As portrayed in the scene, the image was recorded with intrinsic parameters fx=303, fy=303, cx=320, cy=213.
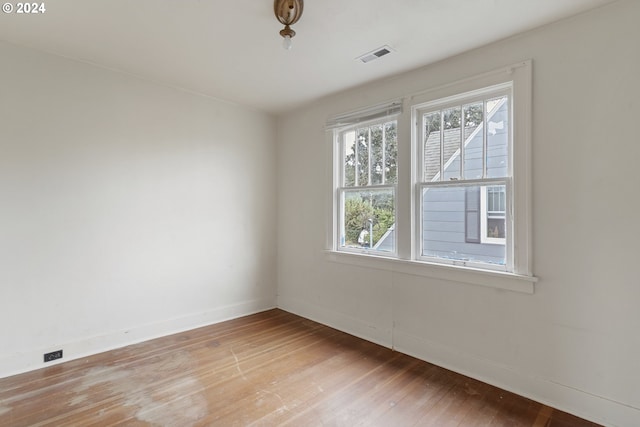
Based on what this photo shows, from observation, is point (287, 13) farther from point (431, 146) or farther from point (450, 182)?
point (450, 182)

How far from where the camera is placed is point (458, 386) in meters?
2.34

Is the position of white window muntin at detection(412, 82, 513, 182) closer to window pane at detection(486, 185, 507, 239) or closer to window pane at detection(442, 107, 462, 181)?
window pane at detection(442, 107, 462, 181)

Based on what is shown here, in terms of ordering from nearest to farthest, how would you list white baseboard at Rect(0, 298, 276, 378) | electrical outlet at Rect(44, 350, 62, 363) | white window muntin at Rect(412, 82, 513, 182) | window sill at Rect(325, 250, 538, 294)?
window sill at Rect(325, 250, 538, 294) → white window muntin at Rect(412, 82, 513, 182) → white baseboard at Rect(0, 298, 276, 378) → electrical outlet at Rect(44, 350, 62, 363)

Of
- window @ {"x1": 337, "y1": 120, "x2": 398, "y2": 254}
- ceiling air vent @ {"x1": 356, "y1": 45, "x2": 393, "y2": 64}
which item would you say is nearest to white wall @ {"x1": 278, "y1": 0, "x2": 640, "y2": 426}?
ceiling air vent @ {"x1": 356, "y1": 45, "x2": 393, "y2": 64}

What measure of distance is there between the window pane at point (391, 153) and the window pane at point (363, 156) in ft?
0.83

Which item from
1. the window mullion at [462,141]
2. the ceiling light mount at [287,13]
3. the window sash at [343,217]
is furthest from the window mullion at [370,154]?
the ceiling light mount at [287,13]

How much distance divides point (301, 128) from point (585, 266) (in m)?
3.20

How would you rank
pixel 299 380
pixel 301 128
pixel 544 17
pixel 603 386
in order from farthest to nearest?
pixel 301 128 < pixel 299 380 < pixel 544 17 < pixel 603 386

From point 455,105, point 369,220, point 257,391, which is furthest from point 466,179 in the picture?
point 257,391

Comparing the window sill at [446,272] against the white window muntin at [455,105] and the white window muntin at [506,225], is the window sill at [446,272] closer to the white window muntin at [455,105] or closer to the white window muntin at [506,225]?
the white window muntin at [506,225]

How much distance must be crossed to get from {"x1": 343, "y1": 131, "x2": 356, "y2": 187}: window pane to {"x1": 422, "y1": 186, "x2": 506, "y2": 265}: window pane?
36.5 inches

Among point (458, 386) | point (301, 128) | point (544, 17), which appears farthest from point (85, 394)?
point (544, 17)

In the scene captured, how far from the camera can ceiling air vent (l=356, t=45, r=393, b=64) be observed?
250 cm

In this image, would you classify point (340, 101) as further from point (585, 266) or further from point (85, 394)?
point (85, 394)
